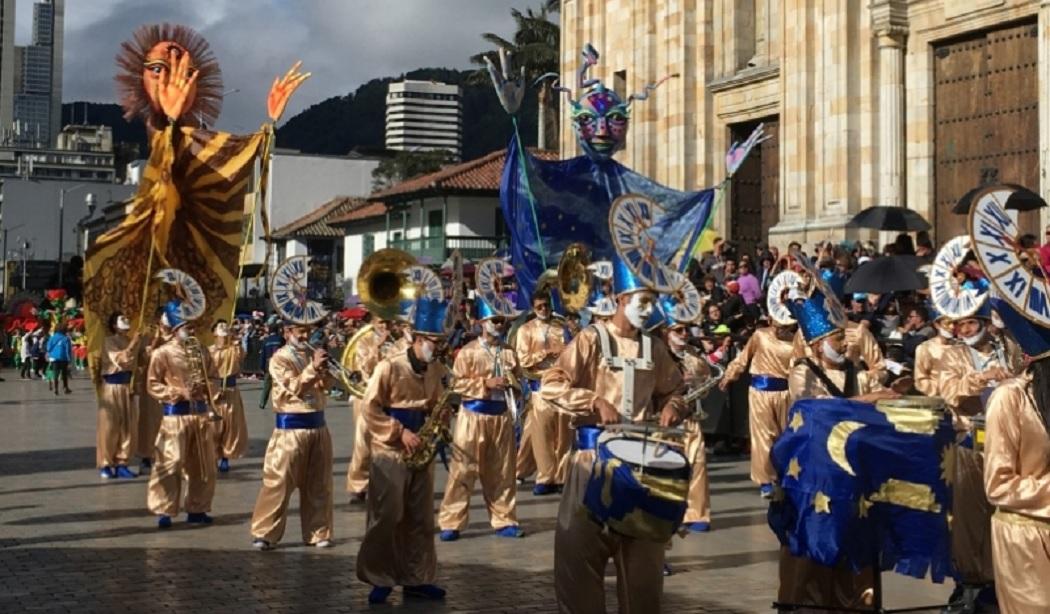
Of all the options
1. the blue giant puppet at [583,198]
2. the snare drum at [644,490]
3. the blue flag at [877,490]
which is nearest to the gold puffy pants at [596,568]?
the snare drum at [644,490]

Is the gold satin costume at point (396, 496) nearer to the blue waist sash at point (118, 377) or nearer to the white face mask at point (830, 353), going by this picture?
the white face mask at point (830, 353)

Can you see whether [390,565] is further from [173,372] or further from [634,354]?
Answer: [173,372]

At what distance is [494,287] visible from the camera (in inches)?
639

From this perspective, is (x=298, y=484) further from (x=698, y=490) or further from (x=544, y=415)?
(x=544, y=415)

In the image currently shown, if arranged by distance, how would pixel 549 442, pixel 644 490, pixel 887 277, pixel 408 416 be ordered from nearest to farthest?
pixel 644 490 < pixel 408 416 < pixel 549 442 < pixel 887 277

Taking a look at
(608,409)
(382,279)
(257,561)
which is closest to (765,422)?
(382,279)

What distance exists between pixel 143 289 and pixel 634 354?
9.83 m

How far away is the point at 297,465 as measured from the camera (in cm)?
1101

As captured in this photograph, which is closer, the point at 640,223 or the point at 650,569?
the point at 650,569

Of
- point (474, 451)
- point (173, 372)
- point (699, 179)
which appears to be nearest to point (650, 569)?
point (474, 451)

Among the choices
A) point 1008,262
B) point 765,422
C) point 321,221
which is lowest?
point 765,422

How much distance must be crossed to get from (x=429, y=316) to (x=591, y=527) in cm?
299

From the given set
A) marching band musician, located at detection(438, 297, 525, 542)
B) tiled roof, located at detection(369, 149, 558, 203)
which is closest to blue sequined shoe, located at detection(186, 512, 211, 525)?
marching band musician, located at detection(438, 297, 525, 542)

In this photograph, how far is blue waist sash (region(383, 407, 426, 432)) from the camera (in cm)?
940
